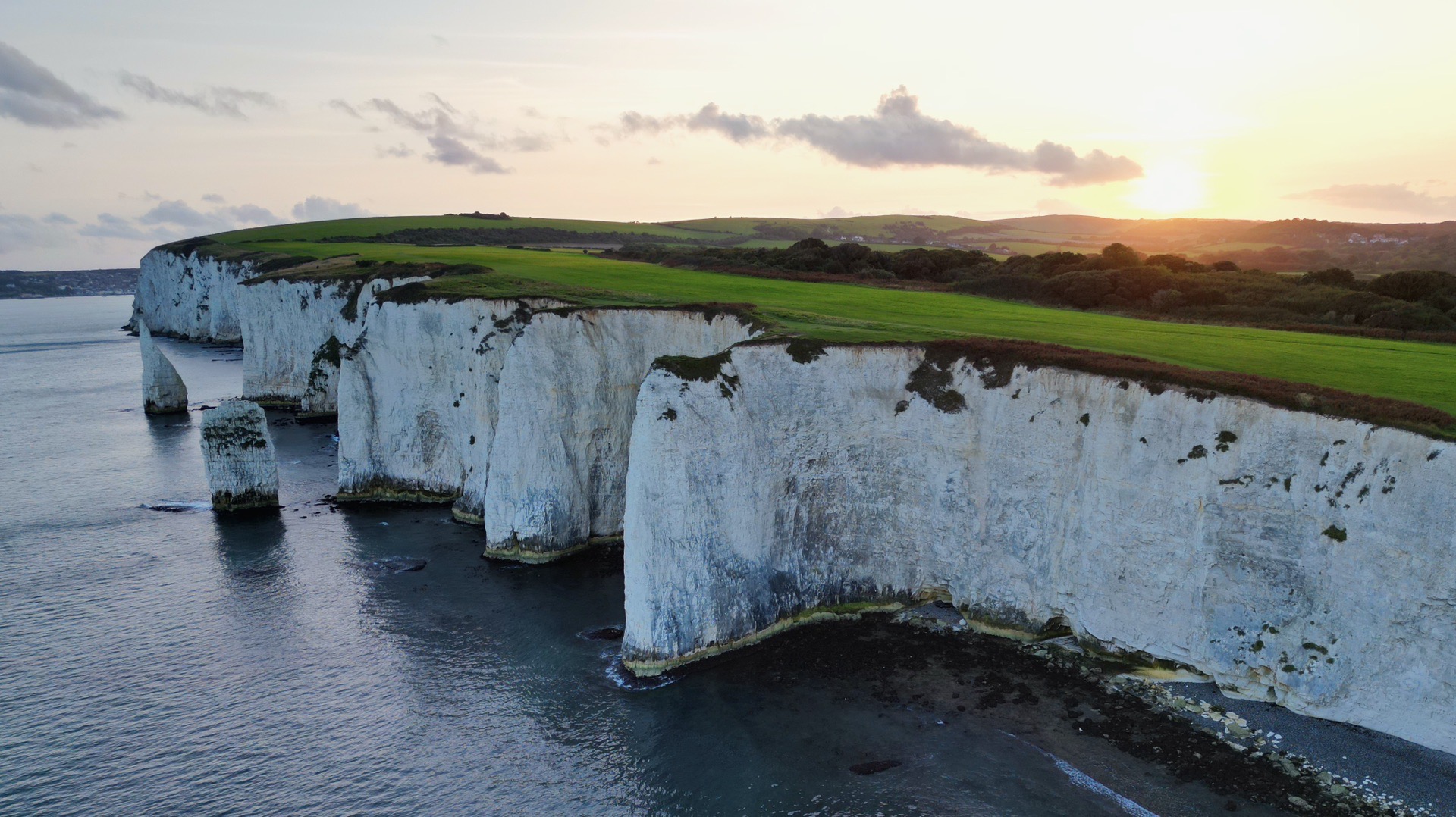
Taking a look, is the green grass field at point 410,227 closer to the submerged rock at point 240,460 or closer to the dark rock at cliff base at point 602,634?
the submerged rock at point 240,460

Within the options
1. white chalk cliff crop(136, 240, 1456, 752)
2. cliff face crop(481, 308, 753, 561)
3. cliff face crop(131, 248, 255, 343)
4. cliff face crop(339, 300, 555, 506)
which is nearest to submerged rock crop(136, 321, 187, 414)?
cliff face crop(131, 248, 255, 343)

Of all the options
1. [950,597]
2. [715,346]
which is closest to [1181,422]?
[950,597]

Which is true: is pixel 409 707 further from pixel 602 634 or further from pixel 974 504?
pixel 974 504

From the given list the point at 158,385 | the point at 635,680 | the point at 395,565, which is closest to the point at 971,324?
the point at 635,680

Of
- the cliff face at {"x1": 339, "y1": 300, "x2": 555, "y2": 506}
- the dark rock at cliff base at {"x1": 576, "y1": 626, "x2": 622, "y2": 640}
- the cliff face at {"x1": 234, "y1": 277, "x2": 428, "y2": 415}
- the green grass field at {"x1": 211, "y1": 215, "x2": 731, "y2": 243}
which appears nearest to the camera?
the dark rock at cliff base at {"x1": 576, "y1": 626, "x2": 622, "y2": 640}

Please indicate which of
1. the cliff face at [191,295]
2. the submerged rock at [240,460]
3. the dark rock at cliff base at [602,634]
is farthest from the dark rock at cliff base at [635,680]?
the cliff face at [191,295]

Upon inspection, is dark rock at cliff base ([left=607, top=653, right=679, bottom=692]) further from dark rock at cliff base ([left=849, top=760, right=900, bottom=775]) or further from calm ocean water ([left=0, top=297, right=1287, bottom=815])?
dark rock at cliff base ([left=849, top=760, right=900, bottom=775])
